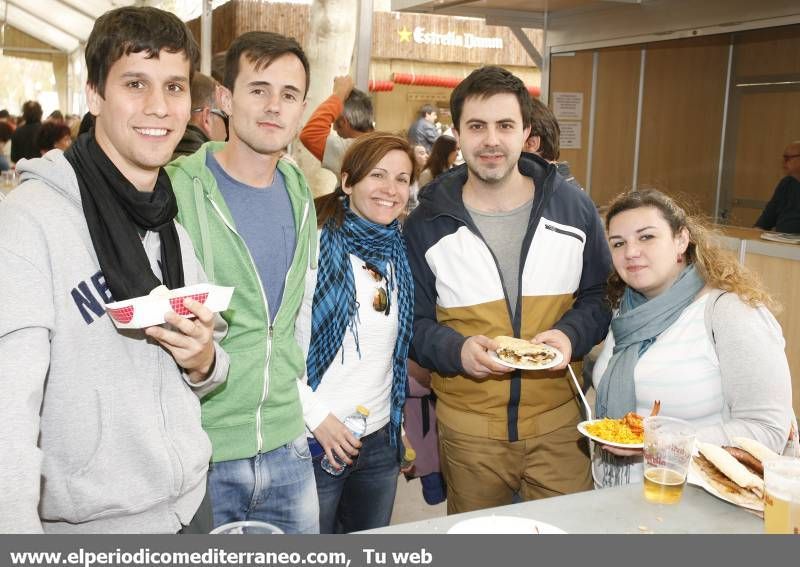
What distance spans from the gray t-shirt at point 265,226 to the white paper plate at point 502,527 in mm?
912

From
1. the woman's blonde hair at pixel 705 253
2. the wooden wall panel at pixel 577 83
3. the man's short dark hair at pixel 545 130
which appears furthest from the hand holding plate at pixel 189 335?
the wooden wall panel at pixel 577 83

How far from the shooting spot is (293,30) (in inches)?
480

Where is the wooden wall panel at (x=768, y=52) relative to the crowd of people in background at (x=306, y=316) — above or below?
above

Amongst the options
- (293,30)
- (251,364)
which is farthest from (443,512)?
(293,30)

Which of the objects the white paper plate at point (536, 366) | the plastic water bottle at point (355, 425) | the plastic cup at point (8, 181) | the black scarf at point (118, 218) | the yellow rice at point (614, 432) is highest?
the black scarf at point (118, 218)

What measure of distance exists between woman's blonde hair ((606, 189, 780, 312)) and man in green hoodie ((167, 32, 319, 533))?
3.67 ft

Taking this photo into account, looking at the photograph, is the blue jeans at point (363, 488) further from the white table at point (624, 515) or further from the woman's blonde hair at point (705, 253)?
the woman's blonde hair at point (705, 253)

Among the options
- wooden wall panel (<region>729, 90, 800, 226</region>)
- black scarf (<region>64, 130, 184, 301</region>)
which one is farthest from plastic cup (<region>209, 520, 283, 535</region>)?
wooden wall panel (<region>729, 90, 800, 226</region>)

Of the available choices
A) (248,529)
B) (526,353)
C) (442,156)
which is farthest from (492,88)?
(442,156)

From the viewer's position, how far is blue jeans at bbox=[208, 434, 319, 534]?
7.13ft

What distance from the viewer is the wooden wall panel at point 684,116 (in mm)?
7648

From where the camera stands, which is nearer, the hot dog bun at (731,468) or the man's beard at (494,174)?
the hot dog bun at (731,468)

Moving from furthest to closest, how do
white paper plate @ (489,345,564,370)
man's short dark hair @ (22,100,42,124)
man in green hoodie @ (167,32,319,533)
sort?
man's short dark hair @ (22,100,42,124) < white paper plate @ (489,345,564,370) < man in green hoodie @ (167,32,319,533)

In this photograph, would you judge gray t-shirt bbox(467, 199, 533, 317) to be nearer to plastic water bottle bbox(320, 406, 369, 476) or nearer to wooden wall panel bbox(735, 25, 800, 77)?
plastic water bottle bbox(320, 406, 369, 476)
